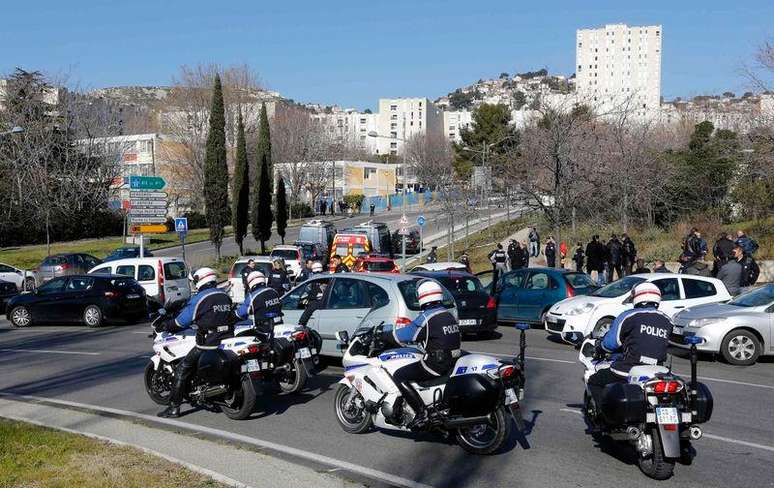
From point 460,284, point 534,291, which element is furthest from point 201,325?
point 534,291

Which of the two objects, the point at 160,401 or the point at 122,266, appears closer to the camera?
the point at 160,401

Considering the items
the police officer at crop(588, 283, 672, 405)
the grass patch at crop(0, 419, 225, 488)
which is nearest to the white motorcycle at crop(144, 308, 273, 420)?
the grass patch at crop(0, 419, 225, 488)

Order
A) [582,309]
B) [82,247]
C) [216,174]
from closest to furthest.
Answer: [582,309] < [216,174] < [82,247]

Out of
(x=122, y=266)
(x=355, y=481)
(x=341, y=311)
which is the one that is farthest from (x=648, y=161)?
(x=355, y=481)

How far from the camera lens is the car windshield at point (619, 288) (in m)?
16.6

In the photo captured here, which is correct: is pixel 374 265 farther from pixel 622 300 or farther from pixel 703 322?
pixel 703 322

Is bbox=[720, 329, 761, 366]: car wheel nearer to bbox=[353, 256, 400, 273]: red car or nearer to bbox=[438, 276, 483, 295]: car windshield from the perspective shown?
bbox=[438, 276, 483, 295]: car windshield

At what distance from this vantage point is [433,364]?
26.1ft

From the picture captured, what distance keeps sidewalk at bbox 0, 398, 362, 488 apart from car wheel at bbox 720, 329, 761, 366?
9.27 metres

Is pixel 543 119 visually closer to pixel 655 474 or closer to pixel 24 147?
pixel 24 147

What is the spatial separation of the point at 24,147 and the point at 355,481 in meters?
38.7

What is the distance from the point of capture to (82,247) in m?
49.7

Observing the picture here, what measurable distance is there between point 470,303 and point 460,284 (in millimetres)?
698

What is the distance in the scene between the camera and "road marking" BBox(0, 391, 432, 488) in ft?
23.2
